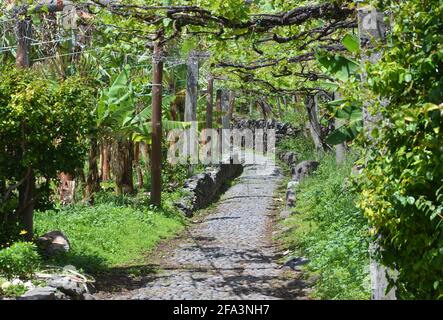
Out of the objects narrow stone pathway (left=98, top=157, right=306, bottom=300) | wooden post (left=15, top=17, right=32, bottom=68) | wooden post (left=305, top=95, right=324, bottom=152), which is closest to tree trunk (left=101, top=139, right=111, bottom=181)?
narrow stone pathway (left=98, top=157, right=306, bottom=300)

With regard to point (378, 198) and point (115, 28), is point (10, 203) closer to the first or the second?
point (115, 28)

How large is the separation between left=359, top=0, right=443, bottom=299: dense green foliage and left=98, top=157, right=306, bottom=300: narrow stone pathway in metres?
4.04

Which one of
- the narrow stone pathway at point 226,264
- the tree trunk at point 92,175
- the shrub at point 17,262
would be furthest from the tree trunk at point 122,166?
the shrub at point 17,262

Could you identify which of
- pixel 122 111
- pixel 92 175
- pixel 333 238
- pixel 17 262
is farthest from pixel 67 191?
pixel 17 262

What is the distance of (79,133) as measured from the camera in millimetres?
12000

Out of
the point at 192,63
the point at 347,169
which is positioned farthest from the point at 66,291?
the point at 192,63

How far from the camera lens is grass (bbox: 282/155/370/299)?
930cm

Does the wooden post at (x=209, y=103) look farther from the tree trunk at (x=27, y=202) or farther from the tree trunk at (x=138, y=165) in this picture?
the tree trunk at (x=27, y=202)

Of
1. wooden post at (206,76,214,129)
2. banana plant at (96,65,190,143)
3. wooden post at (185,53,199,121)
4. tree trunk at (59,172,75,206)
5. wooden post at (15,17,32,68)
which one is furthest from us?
wooden post at (206,76,214,129)

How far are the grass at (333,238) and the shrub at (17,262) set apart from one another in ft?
A: 12.6

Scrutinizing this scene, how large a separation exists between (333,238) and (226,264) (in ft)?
6.75

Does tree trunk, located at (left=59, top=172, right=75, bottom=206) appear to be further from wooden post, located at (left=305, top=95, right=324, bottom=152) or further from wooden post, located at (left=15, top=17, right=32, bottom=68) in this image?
wooden post, located at (left=305, top=95, right=324, bottom=152)

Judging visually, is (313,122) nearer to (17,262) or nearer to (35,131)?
(35,131)
